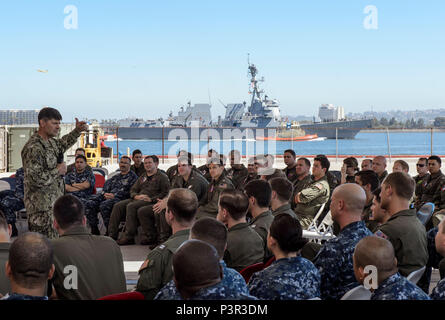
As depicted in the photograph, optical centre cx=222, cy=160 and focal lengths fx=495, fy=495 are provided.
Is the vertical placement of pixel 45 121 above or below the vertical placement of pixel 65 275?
above

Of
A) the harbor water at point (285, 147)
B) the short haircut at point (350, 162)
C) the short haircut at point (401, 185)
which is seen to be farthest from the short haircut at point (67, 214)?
the harbor water at point (285, 147)

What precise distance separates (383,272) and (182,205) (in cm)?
143

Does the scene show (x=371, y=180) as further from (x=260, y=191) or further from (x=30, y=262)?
(x=30, y=262)

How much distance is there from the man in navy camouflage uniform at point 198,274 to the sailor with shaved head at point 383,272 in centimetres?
70

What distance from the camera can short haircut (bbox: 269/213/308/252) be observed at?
2.56m

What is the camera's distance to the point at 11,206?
7.10 m

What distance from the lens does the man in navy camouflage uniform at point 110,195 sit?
740 centimetres

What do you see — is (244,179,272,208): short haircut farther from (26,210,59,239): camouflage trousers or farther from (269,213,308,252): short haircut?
(26,210,59,239): camouflage trousers

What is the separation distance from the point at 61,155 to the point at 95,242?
5.47 ft

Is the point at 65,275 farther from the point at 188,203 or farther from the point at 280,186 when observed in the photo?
the point at 280,186

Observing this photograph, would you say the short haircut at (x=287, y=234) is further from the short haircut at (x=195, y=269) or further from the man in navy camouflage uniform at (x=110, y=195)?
the man in navy camouflage uniform at (x=110, y=195)

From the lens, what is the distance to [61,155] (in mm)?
4383

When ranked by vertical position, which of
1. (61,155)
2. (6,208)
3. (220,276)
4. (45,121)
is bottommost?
(6,208)
